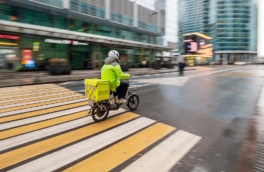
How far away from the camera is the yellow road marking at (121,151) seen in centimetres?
292

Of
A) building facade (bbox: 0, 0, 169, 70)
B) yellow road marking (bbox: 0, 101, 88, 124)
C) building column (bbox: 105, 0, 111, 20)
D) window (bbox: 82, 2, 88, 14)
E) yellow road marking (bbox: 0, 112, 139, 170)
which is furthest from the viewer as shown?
building column (bbox: 105, 0, 111, 20)

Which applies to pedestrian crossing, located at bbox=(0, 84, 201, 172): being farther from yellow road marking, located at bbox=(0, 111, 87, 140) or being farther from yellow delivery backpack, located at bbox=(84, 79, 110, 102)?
yellow delivery backpack, located at bbox=(84, 79, 110, 102)

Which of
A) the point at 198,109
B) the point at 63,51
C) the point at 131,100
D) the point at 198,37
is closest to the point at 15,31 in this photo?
the point at 63,51

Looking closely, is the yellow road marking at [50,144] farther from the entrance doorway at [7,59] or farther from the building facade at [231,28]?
the building facade at [231,28]

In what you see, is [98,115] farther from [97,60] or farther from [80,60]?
[97,60]

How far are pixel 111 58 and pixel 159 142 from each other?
8.46ft

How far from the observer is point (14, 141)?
3816 millimetres

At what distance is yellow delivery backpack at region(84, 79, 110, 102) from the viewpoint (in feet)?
15.9

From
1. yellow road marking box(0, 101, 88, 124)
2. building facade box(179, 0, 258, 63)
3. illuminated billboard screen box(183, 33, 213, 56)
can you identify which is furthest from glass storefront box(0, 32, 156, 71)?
building facade box(179, 0, 258, 63)

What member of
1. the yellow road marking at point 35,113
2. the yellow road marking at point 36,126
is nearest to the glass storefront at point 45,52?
the yellow road marking at point 35,113

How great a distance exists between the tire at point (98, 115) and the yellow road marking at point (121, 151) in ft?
4.45

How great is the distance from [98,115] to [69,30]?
26.6m

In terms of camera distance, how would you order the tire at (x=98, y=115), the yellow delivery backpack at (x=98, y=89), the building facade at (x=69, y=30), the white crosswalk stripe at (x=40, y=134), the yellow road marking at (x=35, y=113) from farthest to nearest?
the building facade at (x=69, y=30) < the yellow road marking at (x=35, y=113) < the tire at (x=98, y=115) < the yellow delivery backpack at (x=98, y=89) < the white crosswalk stripe at (x=40, y=134)

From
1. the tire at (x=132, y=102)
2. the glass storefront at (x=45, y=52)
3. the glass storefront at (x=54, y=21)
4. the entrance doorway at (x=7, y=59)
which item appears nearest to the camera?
the tire at (x=132, y=102)
